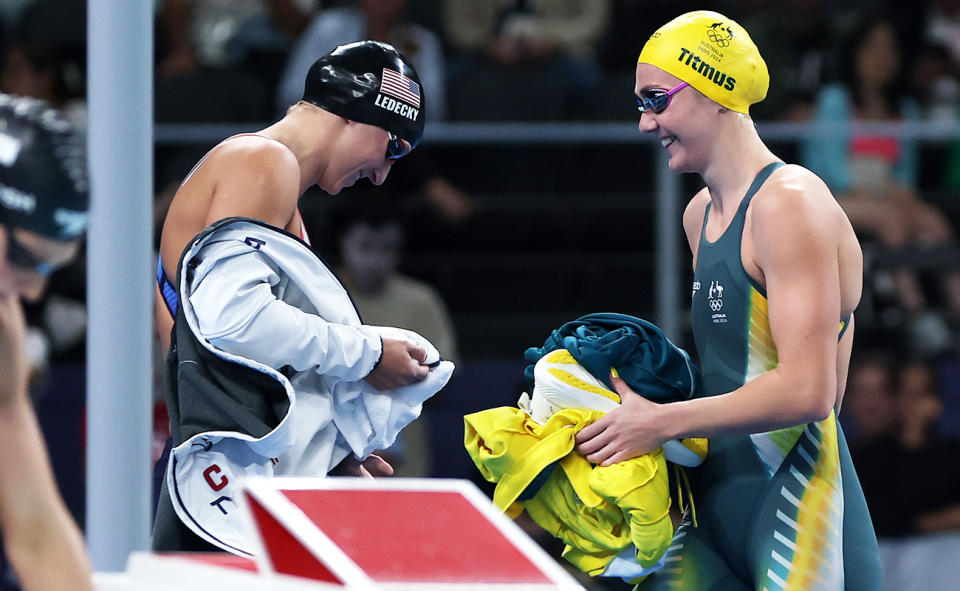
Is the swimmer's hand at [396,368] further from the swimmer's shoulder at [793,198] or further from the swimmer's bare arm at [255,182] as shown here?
the swimmer's shoulder at [793,198]

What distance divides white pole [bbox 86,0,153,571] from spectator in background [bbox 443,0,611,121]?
14.4ft

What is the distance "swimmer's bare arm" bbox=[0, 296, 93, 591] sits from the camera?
1996 mm

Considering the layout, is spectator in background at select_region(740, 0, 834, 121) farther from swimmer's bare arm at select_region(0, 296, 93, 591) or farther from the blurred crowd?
swimmer's bare arm at select_region(0, 296, 93, 591)

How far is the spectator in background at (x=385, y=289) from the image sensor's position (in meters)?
6.84

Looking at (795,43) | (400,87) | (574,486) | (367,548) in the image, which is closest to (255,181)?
(400,87)

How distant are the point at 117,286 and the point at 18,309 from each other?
1.37 metres

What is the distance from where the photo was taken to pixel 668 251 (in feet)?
22.2

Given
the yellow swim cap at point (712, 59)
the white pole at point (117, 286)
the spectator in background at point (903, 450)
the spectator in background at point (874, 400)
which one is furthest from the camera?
the spectator in background at point (874, 400)

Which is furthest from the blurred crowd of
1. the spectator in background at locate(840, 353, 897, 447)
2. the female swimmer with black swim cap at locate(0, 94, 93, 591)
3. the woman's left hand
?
the female swimmer with black swim cap at locate(0, 94, 93, 591)

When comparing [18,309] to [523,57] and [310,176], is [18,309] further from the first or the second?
[523,57]

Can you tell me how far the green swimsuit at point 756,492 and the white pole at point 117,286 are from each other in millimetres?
1337

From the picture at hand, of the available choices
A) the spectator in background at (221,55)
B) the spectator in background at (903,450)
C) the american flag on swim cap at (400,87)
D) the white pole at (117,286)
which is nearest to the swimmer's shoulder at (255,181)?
the white pole at (117,286)

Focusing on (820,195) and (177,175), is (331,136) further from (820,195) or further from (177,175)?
(177,175)

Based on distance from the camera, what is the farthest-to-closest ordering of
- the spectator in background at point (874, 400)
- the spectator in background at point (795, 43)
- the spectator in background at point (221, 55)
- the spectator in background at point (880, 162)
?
the spectator in background at point (795, 43) < the spectator in background at point (221, 55) < the spectator in background at point (880, 162) < the spectator in background at point (874, 400)
